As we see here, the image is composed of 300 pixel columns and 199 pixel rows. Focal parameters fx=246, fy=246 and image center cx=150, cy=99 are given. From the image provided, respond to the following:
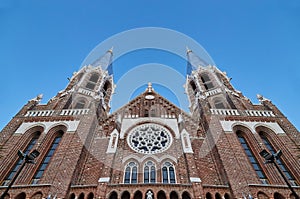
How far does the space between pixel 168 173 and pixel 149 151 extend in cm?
269

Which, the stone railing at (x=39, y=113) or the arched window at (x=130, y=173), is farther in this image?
the stone railing at (x=39, y=113)

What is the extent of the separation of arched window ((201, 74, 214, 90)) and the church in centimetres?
467

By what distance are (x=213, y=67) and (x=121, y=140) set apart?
20.4 m

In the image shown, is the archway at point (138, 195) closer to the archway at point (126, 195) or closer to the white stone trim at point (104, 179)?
the archway at point (126, 195)

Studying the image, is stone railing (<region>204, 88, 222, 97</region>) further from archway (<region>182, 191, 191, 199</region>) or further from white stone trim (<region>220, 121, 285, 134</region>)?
archway (<region>182, 191, 191, 199</region>)

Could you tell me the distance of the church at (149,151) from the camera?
16.1m

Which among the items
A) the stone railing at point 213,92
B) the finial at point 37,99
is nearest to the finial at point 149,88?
the stone railing at point 213,92

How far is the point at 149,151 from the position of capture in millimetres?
20297

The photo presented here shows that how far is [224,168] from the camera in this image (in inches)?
696

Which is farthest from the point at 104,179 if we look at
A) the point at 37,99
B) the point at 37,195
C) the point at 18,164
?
the point at 37,99

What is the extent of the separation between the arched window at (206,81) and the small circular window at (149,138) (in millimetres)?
12230

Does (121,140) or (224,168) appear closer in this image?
(224,168)

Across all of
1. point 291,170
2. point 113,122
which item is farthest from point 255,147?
point 113,122

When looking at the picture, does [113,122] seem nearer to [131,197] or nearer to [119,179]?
[119,179]
